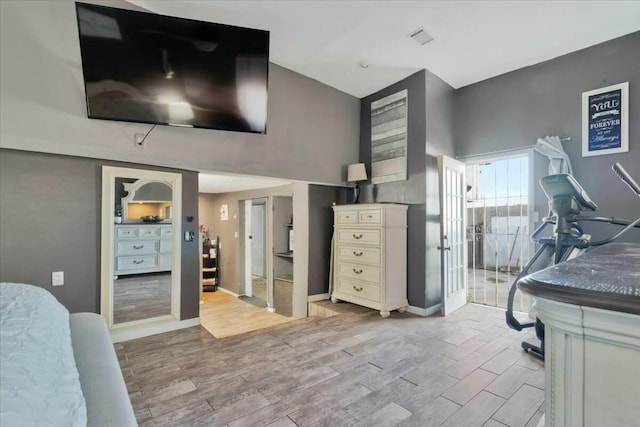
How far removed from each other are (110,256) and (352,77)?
11.2ft

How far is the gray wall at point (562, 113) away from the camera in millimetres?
2812

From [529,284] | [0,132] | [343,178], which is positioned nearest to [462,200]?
[343,178]

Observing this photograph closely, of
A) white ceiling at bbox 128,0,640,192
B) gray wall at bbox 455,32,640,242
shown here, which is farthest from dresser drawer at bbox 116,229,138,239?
gray wall at bbox 455,32,640,242

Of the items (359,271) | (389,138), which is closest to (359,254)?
(359,271)

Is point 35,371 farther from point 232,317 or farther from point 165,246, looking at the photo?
point 232,317

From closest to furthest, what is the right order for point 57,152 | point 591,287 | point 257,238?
point 591,287 → point 57,152 → point 257,238

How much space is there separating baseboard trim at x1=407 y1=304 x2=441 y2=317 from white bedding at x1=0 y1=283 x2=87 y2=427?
3259 mm

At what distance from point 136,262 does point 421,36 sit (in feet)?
11.9

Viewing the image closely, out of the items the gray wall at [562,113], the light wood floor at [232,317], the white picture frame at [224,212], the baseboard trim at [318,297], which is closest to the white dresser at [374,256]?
the baseboard trim at [318,297]

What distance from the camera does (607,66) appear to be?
2938mm

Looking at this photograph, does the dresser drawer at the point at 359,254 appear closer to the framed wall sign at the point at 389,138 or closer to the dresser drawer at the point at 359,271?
the dresser drawer at the point at 359,271

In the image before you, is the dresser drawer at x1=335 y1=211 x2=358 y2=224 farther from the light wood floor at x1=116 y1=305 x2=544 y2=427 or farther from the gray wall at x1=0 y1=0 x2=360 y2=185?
the light wood floor at x1=116 y1=305 x2=544 y2=427

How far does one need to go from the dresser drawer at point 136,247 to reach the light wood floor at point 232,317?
1.52 m

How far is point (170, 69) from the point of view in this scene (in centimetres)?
251
